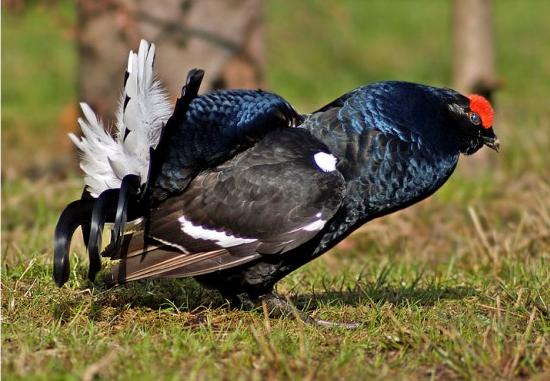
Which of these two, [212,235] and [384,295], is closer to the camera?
[212,235]

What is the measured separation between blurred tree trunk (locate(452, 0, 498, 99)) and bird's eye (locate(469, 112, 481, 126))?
5372 millimetres

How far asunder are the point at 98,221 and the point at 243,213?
65cm

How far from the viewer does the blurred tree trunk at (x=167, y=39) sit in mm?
8016

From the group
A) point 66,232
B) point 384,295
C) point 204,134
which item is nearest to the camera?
point 66,232

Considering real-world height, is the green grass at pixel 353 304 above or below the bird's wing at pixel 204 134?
below

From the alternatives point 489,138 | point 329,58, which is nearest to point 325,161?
point 489,138

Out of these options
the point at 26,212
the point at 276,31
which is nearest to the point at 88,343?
the point at 26,212

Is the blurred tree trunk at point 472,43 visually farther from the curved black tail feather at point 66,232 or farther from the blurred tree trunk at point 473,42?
the curved black tail feather at point 66,232

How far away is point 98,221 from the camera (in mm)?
4070

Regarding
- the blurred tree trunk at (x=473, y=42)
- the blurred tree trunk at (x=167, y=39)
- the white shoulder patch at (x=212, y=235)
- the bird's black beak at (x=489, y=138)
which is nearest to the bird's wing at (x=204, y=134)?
the white shoulder patch at (x=212, y=235)

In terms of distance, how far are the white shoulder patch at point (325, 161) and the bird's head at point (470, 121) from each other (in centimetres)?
70

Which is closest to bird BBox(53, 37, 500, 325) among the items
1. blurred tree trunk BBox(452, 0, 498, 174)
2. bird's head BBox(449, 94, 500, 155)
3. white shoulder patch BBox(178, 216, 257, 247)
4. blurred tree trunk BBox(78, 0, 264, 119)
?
white shoulder patch BBox(178, 216, 257, 247)

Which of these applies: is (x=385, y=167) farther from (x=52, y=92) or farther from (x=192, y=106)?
(x=52, y=92)

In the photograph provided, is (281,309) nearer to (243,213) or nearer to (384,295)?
(243,213)
